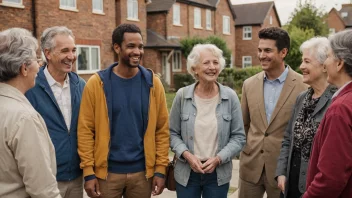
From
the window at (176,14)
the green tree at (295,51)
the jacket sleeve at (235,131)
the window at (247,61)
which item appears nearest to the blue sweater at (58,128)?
the jacket sleeve at (235,131)

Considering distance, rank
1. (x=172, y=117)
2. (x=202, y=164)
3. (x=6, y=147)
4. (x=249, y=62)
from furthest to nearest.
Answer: (x=249, y=62) < (x=172, y=117) < (x=202, y=164) < (x=6, y=147)

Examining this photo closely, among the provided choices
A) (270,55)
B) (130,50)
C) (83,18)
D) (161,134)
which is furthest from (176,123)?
(83,18)

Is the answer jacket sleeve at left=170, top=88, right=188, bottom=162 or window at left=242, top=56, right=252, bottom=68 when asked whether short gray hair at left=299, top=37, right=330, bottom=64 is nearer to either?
jacket sleeve at left=170, top=88, right=188, bottom=162

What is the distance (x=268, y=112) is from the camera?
3.81 metres

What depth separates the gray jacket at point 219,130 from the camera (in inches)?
136

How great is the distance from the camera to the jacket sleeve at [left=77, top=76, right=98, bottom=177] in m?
3.37

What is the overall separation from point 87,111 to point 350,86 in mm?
2213

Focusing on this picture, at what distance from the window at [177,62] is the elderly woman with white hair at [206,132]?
74.4 feet

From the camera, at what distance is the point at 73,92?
11.6 feet

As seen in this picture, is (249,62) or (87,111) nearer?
(87,111)

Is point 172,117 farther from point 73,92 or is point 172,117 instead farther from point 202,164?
point 73,92

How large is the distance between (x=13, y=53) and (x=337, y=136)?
6.68ft

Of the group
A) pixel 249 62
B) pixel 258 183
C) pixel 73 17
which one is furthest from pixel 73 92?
pixel 249 62

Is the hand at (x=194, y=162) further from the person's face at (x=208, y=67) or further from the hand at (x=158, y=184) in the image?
the person's face at (x=208, y=67)
